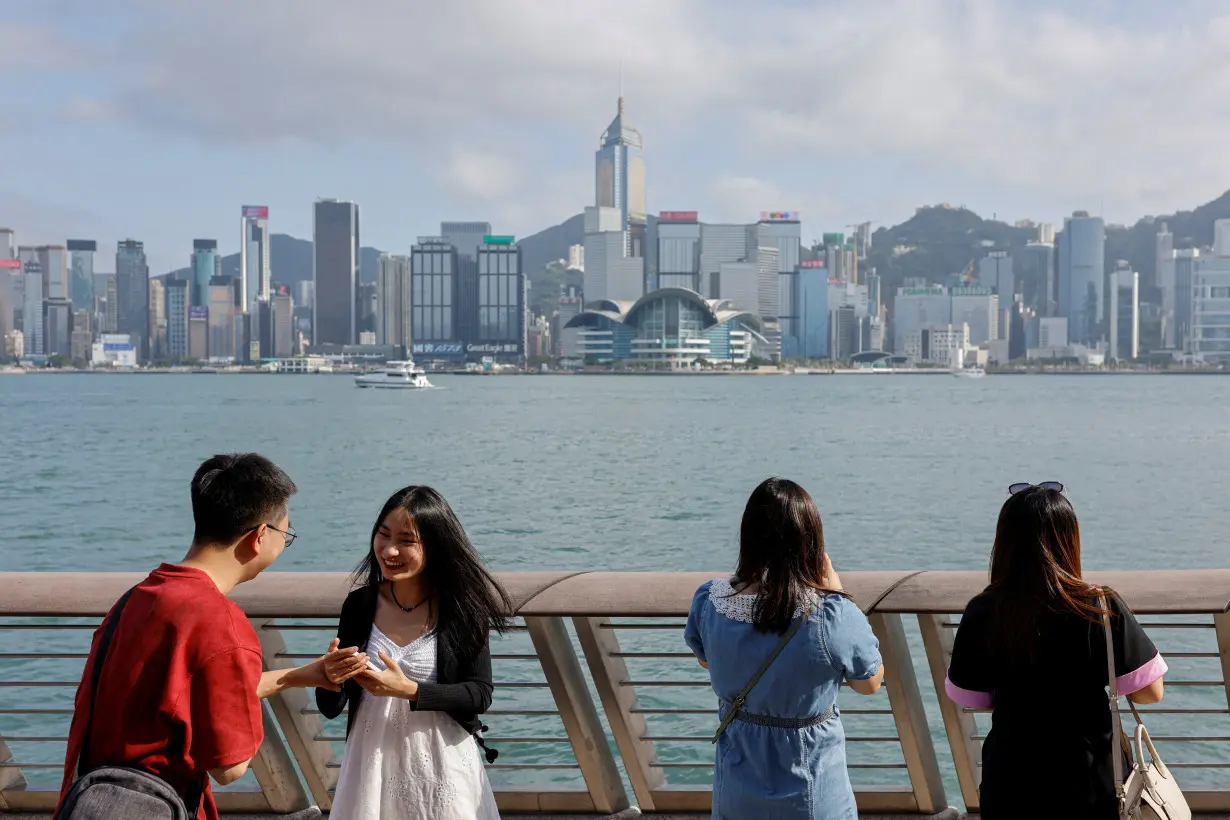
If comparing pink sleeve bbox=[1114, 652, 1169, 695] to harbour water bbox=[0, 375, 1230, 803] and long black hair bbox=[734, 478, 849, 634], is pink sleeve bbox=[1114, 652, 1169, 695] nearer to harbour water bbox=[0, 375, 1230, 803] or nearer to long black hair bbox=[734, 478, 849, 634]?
long black hair bbox=[734, 478, 849, 634]

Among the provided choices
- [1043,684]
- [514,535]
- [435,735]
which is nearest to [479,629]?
[435,735]

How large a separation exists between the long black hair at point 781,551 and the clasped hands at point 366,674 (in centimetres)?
73

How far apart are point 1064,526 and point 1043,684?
12.3 inches

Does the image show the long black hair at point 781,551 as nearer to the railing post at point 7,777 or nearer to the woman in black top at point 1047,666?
the woman in black top at point 1047,666

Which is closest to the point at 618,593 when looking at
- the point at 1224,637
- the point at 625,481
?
the point at 1224,637

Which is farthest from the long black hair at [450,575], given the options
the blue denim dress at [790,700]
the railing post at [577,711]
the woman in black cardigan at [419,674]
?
the railing post at [577,711]

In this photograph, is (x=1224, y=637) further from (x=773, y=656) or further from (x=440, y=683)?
(x=440, y=683)

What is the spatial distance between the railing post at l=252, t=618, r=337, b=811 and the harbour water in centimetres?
421

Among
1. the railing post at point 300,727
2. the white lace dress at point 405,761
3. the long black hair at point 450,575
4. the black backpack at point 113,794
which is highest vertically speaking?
the long black hair at point 450,575

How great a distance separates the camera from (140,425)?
6856 cm

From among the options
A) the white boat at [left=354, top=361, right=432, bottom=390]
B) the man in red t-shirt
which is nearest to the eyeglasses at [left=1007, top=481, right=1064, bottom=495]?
the man in red t-shirt

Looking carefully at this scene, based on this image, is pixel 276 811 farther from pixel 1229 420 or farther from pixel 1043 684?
pixel 1229 420

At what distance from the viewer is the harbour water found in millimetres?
24516

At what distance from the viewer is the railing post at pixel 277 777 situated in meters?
3.77
